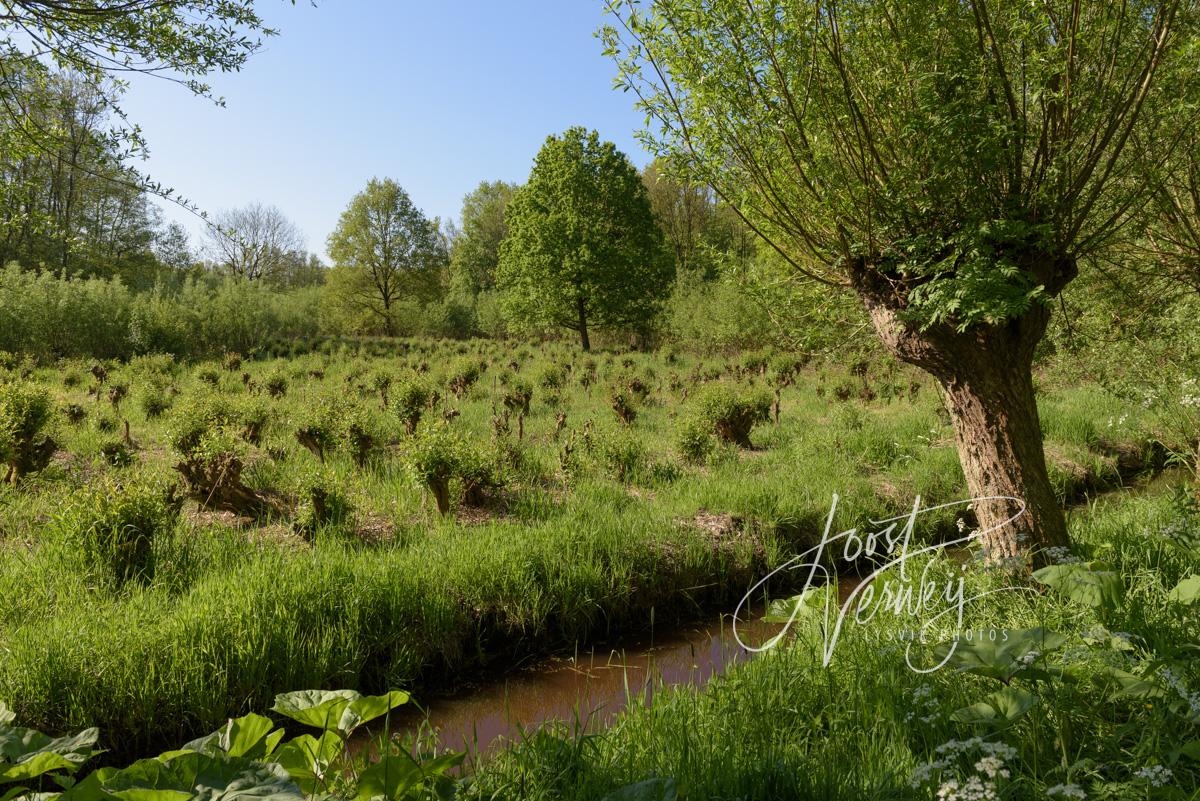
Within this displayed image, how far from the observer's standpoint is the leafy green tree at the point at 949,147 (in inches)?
132

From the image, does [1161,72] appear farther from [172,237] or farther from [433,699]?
[172,237]

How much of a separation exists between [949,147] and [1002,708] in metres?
2.72

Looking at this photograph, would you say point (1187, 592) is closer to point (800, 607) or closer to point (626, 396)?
point (800, 607)

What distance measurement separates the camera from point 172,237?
3234 centimetres

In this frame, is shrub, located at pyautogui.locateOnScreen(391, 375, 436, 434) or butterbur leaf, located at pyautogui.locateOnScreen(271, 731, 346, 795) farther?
shrub, located at pyautogui.locateOnScreen(391, 375, 436, 434)

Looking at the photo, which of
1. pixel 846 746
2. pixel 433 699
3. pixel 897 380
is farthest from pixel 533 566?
pixel 897 380

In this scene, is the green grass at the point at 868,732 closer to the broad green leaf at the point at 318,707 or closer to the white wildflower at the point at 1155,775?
the white wildflower at the point at 1155,775

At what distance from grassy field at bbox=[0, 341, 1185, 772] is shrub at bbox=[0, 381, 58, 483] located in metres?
0.21

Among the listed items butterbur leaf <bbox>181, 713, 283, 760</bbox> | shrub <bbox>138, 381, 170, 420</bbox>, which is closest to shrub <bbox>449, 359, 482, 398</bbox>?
shrub <bbox>138, 381, 170, 420</bbox>

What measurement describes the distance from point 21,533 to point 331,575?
281cm

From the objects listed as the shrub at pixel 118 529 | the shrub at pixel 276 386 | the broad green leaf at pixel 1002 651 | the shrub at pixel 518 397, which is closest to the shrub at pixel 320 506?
the shrub at pixel 118 529

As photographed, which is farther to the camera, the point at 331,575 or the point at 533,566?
the point at 533,566

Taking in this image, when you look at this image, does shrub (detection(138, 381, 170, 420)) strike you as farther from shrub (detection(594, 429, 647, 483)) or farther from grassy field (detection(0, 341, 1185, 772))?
shrub (detection(594, 429, 647, 483))

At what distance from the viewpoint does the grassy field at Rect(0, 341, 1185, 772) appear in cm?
348
